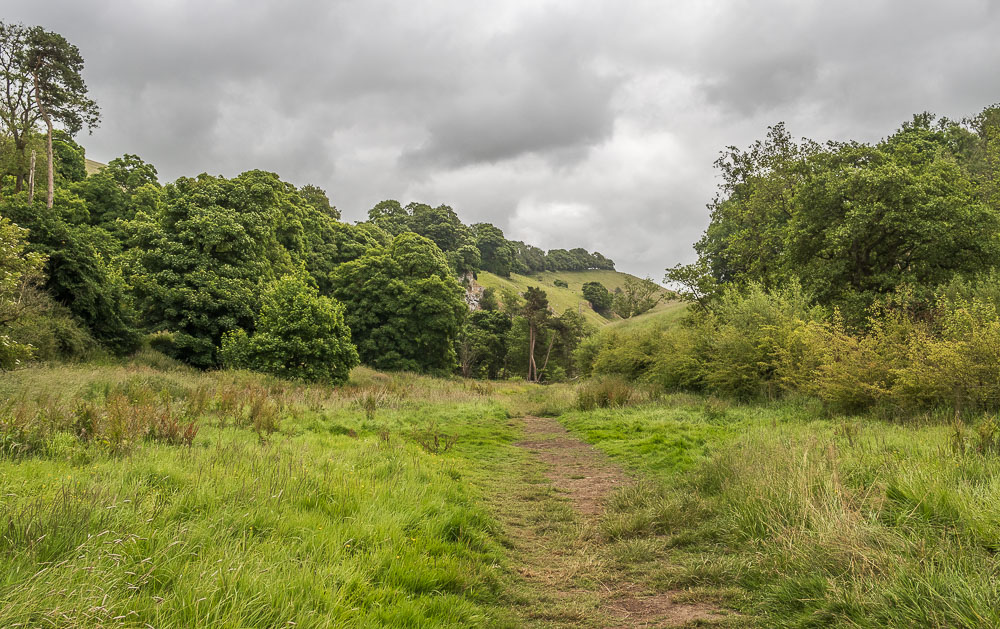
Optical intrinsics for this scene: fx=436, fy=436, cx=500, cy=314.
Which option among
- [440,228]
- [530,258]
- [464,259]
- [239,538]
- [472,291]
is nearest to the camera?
[239,538]

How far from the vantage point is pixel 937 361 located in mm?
10945

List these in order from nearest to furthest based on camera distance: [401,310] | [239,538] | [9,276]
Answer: [239,538]
[9,276]
[401,310]

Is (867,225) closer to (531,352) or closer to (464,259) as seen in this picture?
(531,352)

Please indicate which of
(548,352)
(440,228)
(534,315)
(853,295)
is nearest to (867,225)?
(853,295)

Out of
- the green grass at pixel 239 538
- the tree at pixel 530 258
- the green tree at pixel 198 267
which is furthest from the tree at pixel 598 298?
the green grass at pixel 239 538

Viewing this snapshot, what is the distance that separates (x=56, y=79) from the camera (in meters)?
29.5

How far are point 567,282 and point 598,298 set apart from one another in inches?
788

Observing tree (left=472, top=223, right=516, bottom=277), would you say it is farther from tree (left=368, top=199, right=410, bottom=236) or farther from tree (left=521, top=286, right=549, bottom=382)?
tree (left=521, top=286, right=549, bottom=382)

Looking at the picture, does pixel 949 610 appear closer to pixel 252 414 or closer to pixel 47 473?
pixel 47 473

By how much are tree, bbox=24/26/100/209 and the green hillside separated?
70.3 metres

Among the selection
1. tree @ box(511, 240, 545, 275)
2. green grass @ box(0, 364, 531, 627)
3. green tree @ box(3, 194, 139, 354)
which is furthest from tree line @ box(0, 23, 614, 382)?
tree @ box(511, 240, 545, 275)

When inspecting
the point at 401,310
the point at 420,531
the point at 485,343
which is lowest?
the point at 420,531

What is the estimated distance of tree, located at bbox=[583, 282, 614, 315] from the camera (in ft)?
420

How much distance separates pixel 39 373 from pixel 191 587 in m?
14.7
